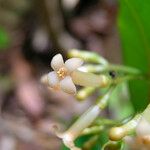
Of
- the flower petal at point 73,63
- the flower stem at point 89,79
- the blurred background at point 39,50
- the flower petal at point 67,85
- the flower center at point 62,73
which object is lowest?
the blurred background at point 39,50

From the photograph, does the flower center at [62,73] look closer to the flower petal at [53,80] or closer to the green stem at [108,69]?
the flower petal at [53,80]

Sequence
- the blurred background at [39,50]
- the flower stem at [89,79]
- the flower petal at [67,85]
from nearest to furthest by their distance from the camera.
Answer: the flower petal at [67,85] → the flower stem at [89,79] → the blurred background at [39,50]

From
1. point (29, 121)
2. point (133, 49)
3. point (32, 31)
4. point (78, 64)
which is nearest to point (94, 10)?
point (32, 31)

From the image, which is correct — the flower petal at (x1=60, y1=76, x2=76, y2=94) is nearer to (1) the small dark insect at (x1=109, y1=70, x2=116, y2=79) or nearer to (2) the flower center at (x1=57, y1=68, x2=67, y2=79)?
(2) the flower center at (x1=57, y1=68, x2=67, y2=79)

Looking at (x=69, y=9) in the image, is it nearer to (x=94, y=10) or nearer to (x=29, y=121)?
(x=94, y=10)

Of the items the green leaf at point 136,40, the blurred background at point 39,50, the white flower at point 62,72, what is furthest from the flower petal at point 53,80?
the blurred background at point 39,50

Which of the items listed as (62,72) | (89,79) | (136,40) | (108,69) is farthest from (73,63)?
(136,40)

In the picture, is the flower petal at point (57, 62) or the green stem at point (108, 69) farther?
the green stem at point (108, 69)
